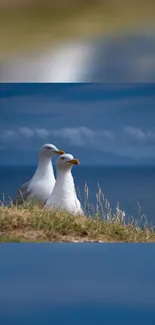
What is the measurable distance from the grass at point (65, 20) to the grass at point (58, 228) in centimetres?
104

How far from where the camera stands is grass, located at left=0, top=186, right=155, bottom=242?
14.3 feet

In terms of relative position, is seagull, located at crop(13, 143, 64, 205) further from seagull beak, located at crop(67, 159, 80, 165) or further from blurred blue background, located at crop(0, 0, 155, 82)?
blurred blue background, located at crop(0, 0, 155, 82)

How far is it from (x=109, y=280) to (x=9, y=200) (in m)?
1.11

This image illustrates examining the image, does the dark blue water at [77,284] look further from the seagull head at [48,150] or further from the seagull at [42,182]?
the seagull head at [48,150]

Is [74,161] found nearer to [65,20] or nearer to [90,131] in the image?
[90,131]

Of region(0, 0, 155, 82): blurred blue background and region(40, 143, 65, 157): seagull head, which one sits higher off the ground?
region(0, 0, 155, 82): blurred blue background

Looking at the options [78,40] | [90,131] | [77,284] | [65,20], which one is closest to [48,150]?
[90,131]

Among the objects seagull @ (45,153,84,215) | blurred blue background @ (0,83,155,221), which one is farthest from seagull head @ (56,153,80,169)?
blurred blue background @ (0,83,155,221)

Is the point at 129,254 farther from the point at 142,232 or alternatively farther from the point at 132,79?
the point at 132,79

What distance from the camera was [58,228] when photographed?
4.38 m

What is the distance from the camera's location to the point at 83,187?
5.02m

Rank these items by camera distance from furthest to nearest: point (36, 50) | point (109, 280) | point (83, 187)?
point (83, 187)
point (36, 50)
point (109, 280)

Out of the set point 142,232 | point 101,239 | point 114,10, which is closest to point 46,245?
point 101,239

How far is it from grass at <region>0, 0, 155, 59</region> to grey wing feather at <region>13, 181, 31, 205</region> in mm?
955
